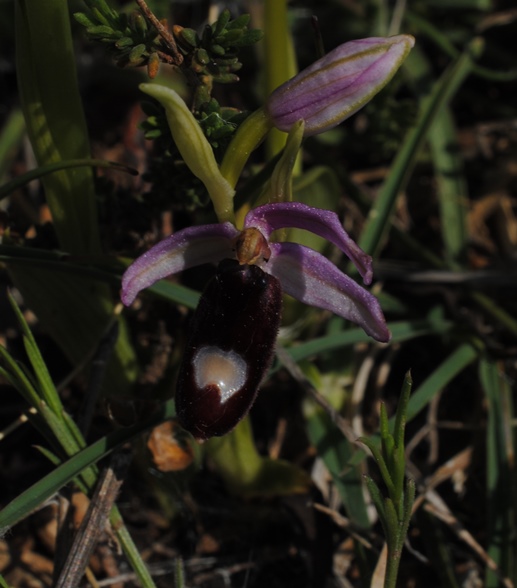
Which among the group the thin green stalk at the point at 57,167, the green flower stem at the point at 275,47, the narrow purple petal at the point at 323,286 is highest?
the green flower stem at the point at 275,47

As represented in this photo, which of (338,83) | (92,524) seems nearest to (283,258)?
(338,83)

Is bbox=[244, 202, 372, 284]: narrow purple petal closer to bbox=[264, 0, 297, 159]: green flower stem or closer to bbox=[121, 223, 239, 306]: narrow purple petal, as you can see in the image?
bbox=[121, 223, 239, 306]: narrow purple petal

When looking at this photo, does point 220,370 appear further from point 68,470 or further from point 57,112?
point 57,112

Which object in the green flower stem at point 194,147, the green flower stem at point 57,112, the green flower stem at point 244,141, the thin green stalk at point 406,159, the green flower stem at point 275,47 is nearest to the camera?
the green flower stem at point 194,147

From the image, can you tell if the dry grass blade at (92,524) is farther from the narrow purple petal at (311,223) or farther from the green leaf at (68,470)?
the narrow purple petal at (311,223)

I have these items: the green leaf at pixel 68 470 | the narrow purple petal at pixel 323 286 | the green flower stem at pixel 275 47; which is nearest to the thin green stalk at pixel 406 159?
the green flower stem at pixel 275 47

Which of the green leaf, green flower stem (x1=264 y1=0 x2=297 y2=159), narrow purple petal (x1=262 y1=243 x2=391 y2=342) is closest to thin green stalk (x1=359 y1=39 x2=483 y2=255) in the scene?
green flower stem (x1=264 y1=0 x2=297 y2=159)
